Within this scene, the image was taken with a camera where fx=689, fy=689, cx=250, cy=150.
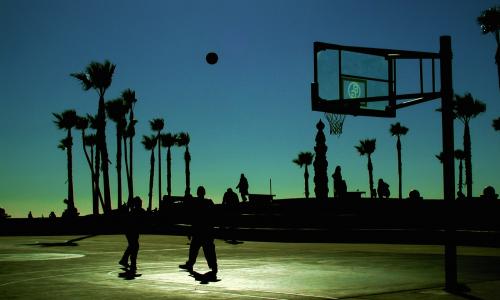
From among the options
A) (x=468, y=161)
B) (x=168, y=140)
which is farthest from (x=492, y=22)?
(x=168, y=140)

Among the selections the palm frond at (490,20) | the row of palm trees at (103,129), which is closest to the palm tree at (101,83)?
the row of palm trees at (103,129)

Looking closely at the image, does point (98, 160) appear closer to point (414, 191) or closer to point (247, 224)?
point (247, 224)

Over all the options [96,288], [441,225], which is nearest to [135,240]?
[96,288]

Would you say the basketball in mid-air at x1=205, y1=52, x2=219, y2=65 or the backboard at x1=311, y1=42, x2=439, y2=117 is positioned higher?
the basketball in mid-air at x1=205, y1=52, x2=219, y2=65

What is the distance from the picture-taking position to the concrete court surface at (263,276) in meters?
11.7

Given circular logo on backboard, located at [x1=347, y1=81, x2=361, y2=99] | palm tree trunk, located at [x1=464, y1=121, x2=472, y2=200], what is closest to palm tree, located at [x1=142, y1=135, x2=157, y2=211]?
palm tree trunk, located at [x1=464, y1=121, x2=472, y2=200]

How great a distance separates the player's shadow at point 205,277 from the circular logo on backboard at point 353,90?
6.47 m

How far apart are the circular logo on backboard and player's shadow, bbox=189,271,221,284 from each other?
6471mm

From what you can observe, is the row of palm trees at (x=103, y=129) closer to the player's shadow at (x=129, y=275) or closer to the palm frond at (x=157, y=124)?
the palm frond at (x=157, y=124)

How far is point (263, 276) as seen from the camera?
14.5 metres

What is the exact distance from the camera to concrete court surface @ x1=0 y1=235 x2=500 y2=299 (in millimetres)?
11703

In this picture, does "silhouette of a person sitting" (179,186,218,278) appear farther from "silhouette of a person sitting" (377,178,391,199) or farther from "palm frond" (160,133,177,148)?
"palm frond" (160,133,177,148)

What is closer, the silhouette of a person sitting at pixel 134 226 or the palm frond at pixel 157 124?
the silhouette of a person sitting at pixel 134 226

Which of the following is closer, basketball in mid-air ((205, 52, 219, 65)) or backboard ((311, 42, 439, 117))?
backboard ((311, 42, 439, 117))
